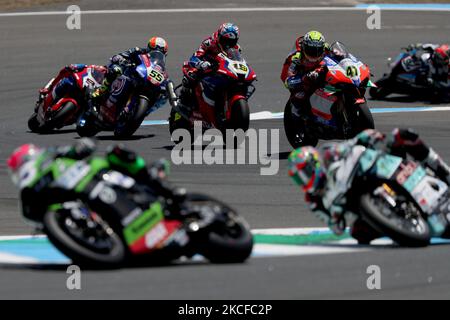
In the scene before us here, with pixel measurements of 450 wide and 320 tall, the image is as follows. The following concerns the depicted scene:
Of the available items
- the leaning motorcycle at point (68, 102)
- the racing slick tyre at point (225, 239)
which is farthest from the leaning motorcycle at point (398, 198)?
the leaning motorcycle at point (68, 102)

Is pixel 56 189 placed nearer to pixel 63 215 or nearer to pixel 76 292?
pixel 63 215

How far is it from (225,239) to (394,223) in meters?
1.33

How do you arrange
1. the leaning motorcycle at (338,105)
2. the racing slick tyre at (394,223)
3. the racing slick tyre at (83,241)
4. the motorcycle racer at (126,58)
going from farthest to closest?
the motorcycle racer at (126,58), the leaning motorcycle at (338,105), the racing slick tyre at (394,223), the racing slick tyre at (83,241)

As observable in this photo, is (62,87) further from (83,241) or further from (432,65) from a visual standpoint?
(83,241)

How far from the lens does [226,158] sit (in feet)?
56.2

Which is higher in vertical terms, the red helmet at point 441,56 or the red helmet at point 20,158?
the red helmet at point 20,158

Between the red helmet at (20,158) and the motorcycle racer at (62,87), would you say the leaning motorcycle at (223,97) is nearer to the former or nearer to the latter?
the motorcycle racer at (62,87)

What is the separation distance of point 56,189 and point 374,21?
2068 centimetres

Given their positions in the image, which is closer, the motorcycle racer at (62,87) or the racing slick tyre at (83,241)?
the racing slick tyre at (83,241)

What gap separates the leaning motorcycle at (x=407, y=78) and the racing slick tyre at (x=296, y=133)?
4.84 meters

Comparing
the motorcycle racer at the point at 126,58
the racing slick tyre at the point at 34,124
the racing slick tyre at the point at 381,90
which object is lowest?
the racing slick tyre at the point at 381,90

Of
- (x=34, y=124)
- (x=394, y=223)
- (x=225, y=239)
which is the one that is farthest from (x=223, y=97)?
(x=225, y=239)

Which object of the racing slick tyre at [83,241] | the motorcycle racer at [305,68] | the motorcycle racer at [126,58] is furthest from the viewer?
the motorcycle racer at [126,58]

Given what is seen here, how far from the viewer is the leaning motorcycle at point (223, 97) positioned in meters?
17.7
